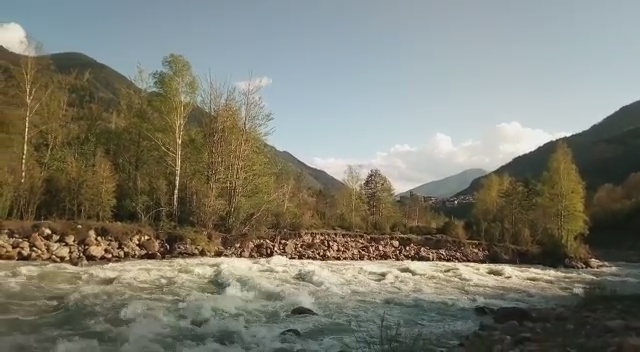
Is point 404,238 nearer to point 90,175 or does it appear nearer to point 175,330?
point 90,175

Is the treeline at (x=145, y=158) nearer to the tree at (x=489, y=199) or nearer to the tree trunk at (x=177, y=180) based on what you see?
the tree trunk at (x=177, y=180)

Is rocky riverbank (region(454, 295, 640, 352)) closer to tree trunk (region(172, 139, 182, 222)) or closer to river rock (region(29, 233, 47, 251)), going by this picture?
river rock (region(29, 233, 47, 251))

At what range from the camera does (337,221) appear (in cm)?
4375

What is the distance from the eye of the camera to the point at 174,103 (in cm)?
2717

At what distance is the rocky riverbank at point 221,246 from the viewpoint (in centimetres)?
1922

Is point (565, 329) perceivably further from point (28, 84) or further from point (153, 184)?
point (28, 84)

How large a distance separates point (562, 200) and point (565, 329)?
38.0 m

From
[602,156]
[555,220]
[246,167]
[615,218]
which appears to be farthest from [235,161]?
[602,156]

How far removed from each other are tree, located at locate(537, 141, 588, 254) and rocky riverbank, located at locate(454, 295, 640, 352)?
3195 cm

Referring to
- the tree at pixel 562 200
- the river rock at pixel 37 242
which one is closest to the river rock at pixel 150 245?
the river rock at pixel 37 242

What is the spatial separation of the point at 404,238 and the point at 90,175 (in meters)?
21.0

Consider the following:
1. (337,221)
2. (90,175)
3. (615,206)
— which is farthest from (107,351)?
(615,206)

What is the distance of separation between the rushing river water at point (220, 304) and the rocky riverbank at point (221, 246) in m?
2.62

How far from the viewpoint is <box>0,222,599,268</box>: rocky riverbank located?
1922cm
